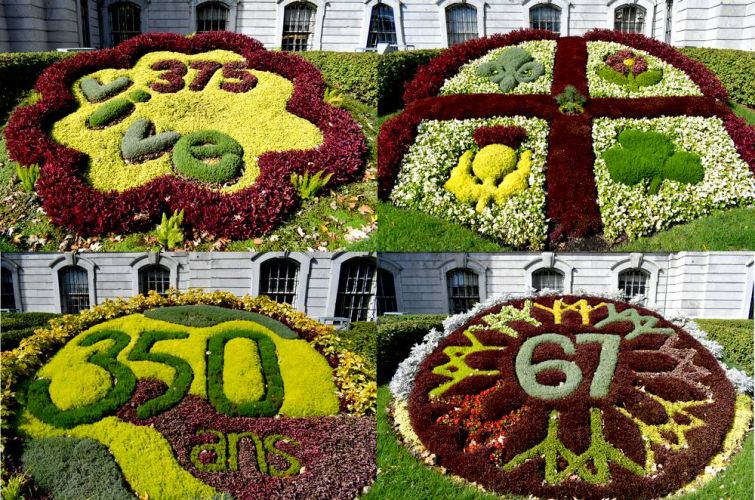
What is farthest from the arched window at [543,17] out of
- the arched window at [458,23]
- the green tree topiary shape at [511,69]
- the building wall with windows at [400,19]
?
the green tree topiary shape at [511,69]

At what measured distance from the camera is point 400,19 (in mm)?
17938

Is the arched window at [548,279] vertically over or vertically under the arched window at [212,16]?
under

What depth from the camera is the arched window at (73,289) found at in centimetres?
946

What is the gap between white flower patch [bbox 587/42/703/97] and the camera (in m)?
13.2

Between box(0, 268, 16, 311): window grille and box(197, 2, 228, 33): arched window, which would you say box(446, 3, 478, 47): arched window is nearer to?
box(197, 2, 228, 33): arched window

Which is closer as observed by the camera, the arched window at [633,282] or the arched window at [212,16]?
the arched window at [633,282]

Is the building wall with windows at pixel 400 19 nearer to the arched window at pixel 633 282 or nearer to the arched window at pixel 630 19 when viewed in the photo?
the arched window at pixel 630 19

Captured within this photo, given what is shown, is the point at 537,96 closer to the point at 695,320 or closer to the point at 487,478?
the point at 695,320

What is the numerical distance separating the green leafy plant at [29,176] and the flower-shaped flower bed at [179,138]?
0.14 m

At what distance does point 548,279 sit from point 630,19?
1165 centimetres

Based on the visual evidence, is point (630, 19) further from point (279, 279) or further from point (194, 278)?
point (194, 278)

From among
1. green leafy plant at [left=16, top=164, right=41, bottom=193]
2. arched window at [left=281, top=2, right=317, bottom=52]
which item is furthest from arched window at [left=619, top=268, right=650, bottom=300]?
arched window at [left=281, top=2, right=317, bottom=52]

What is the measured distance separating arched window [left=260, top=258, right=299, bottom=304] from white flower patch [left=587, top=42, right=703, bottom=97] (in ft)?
23.8

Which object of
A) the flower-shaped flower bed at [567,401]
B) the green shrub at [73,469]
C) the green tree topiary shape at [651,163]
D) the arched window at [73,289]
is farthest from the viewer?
the green tree topiary shape at [651,163]
